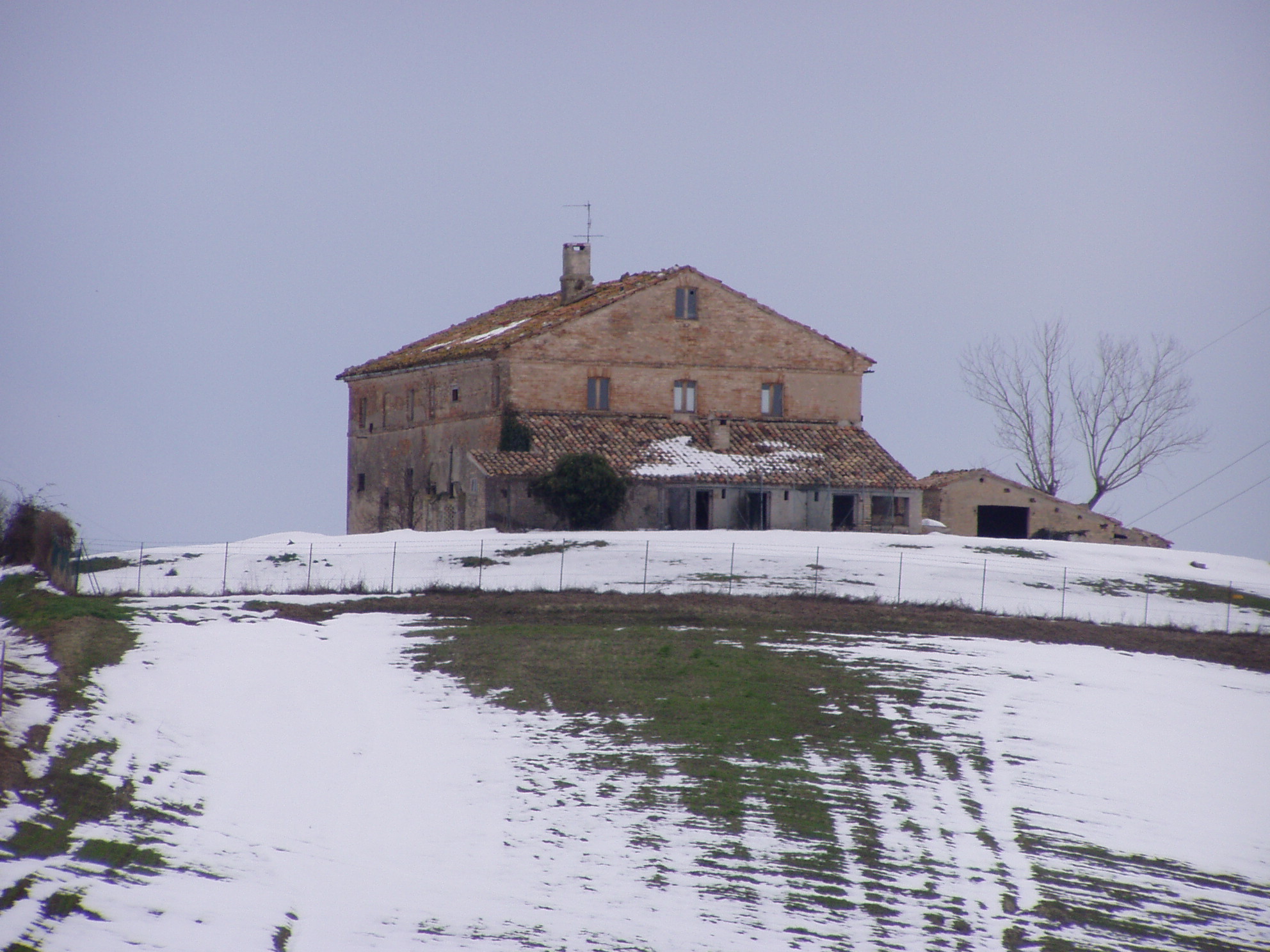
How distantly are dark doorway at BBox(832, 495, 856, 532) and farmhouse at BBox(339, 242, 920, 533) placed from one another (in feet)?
0.16

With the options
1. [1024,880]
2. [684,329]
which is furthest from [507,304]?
[1024,880]

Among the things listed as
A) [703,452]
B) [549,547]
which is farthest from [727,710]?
[703,452]

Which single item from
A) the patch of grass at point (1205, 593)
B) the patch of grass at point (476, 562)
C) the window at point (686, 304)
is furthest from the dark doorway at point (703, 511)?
the patch of grass at point (1205, 593)

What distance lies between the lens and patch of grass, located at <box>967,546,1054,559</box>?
164 ft

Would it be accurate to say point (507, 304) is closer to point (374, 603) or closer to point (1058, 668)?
point (374, 603)

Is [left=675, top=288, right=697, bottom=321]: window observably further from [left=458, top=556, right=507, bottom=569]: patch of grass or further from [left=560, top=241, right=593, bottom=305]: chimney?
[left=458, top=556, right=507, bottom=569]: patch of grass

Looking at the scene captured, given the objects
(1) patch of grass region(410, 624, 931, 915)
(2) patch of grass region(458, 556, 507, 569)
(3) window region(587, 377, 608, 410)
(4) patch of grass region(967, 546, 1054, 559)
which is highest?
(3) window region(587, 377, 608, 410)

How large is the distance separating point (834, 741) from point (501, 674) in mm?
6724

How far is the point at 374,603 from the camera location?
36688mm

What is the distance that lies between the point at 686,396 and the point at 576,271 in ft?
31.1

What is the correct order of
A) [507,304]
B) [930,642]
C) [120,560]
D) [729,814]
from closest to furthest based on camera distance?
[729,814] → [930,642] → [120,560] → [507,304]

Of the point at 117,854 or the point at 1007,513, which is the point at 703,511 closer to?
the point at 1007,513

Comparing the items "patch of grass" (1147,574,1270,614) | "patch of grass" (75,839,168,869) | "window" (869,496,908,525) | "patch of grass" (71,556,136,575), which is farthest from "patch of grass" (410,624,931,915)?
"window" (869,496,908,525)

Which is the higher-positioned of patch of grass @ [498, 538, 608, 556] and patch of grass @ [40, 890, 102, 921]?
patch of grass @ [498, 538, 608, 556]
